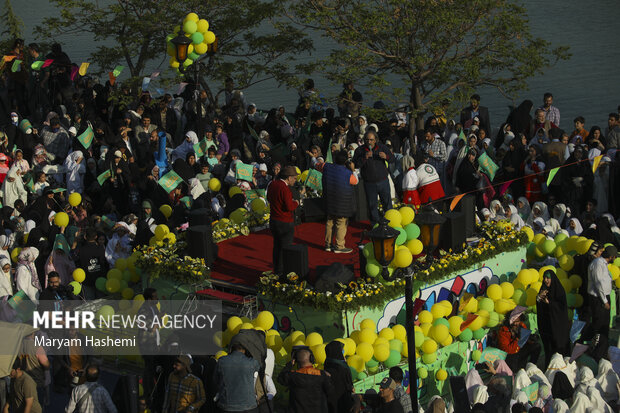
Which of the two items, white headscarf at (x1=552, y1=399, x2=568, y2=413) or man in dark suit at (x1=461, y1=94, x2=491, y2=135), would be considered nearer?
white headscarf at (x1=552, y1=399, x2=568, y2=413)

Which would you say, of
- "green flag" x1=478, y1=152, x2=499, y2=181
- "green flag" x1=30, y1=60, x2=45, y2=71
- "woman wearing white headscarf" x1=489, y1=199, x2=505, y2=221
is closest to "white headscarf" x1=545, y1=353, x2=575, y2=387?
"woman wearing white headscarf" x1=489, y1=199, x2=505, y2=221

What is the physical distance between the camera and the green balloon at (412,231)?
554 inches

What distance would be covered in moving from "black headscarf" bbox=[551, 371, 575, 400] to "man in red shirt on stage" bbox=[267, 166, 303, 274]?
4.18 m

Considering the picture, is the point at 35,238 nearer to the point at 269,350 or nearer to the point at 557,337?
the point at 269,350

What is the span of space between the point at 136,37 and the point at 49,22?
242cm

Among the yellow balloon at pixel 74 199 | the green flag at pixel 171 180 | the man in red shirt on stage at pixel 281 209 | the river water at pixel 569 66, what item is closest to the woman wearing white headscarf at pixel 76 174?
the yellow balloon at pixel 74 199

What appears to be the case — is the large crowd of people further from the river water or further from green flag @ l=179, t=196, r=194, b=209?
the river water

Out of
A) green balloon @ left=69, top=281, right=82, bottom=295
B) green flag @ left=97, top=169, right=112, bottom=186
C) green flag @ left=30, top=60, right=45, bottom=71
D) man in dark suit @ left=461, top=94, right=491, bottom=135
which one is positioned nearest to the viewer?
green balloon @ left=69, top=281, right=82, bottom=295

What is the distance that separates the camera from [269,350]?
12422 millimetres

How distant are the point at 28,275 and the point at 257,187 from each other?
4757 millimetres

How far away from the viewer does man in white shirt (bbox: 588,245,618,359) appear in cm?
1474

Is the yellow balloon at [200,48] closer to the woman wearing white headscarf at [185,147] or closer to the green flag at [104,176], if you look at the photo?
the woman wearing white headscarf at [185,147]

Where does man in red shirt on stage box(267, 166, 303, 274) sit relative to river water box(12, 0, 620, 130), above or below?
above

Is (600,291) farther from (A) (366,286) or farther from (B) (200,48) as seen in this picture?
(B) (200,48)
